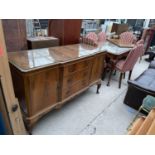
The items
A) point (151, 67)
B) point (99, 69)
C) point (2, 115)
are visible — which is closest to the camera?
point (2, 115)

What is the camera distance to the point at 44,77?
1.42m

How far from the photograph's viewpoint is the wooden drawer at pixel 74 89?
70.6 inches

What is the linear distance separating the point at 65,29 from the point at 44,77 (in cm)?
107

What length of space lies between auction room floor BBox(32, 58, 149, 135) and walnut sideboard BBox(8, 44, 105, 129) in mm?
277

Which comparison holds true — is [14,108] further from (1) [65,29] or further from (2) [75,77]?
(1) [65,29]

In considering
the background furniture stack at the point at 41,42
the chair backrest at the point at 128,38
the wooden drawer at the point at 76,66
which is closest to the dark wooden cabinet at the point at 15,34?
the background furniture stack at the point at 41,42

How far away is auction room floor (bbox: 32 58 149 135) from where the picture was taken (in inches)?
69.7

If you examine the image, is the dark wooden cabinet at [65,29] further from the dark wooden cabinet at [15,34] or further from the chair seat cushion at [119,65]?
the chair seat cushion at [119,65]

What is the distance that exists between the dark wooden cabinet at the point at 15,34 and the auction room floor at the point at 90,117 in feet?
3.44

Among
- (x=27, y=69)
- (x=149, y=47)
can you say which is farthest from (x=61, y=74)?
(x=149, y=47)

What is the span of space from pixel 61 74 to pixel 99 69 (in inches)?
34.8
